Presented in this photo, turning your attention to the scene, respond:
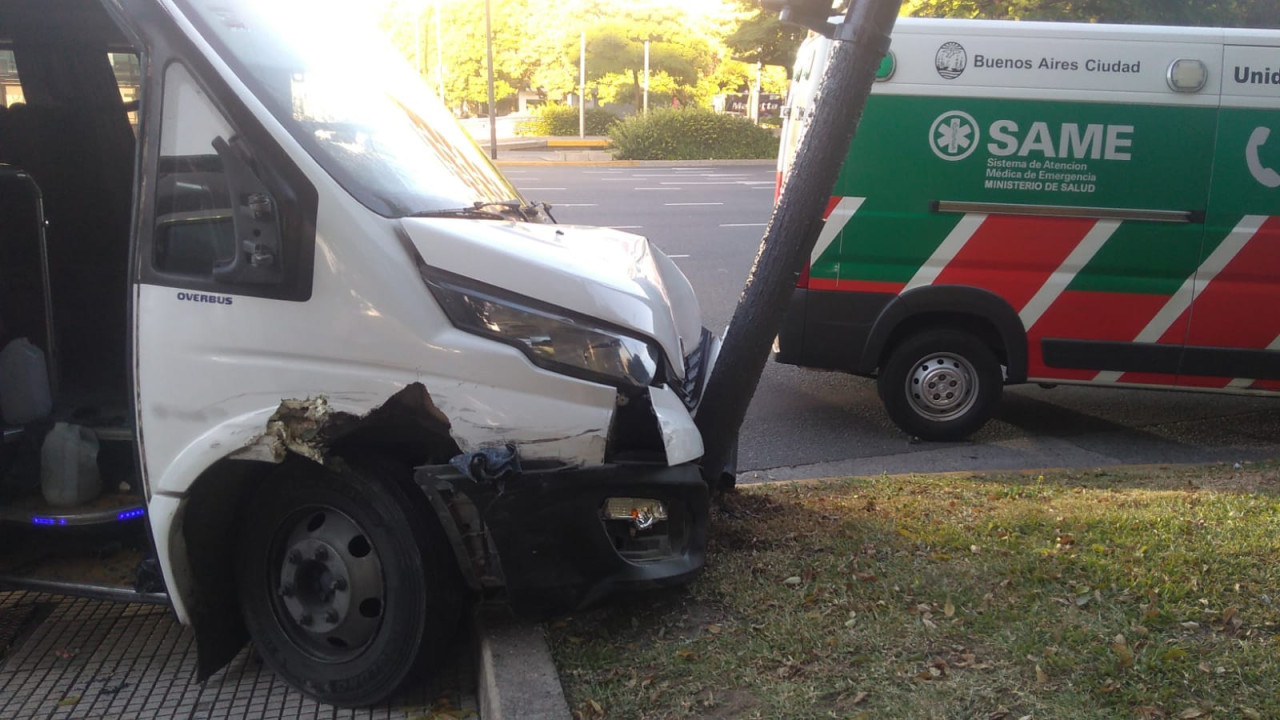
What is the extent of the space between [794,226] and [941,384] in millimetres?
2886

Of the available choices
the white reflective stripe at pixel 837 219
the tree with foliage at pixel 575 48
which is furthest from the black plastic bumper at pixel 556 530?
the tree with foliage at pixel 575 48

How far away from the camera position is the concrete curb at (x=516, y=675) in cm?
322

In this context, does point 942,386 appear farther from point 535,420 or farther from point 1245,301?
point 535,420

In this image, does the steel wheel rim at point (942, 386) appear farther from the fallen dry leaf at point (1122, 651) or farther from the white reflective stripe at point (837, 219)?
the fallen dry leaf at point (1122, 651)

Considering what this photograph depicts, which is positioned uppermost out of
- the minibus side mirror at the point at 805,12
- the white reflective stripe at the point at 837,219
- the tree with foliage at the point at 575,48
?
the tree with foliage at the point at 575,48

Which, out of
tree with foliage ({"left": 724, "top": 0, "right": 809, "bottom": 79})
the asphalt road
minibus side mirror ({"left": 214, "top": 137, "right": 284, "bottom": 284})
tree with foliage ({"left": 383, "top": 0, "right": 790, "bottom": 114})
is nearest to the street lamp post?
tree with foliage ({"left": 383, "top": 0, "right": 790, "bottom": 114})

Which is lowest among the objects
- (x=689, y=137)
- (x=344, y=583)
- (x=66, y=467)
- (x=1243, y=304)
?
(x=344, y=583)

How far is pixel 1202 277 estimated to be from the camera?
632cm

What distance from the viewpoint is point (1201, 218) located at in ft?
20.5

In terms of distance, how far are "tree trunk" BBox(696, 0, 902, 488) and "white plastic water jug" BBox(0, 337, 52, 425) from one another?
8.53 feet

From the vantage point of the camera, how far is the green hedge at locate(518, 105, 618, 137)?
43.5m

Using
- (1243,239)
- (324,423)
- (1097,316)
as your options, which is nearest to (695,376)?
(324,423)

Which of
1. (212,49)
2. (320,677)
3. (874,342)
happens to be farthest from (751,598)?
(874,342)

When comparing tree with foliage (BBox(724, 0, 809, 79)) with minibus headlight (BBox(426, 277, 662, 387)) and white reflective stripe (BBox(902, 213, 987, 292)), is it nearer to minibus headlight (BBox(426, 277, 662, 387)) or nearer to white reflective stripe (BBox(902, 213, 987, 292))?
white reflective stripe (BBox(902, 213, 987, 292))
